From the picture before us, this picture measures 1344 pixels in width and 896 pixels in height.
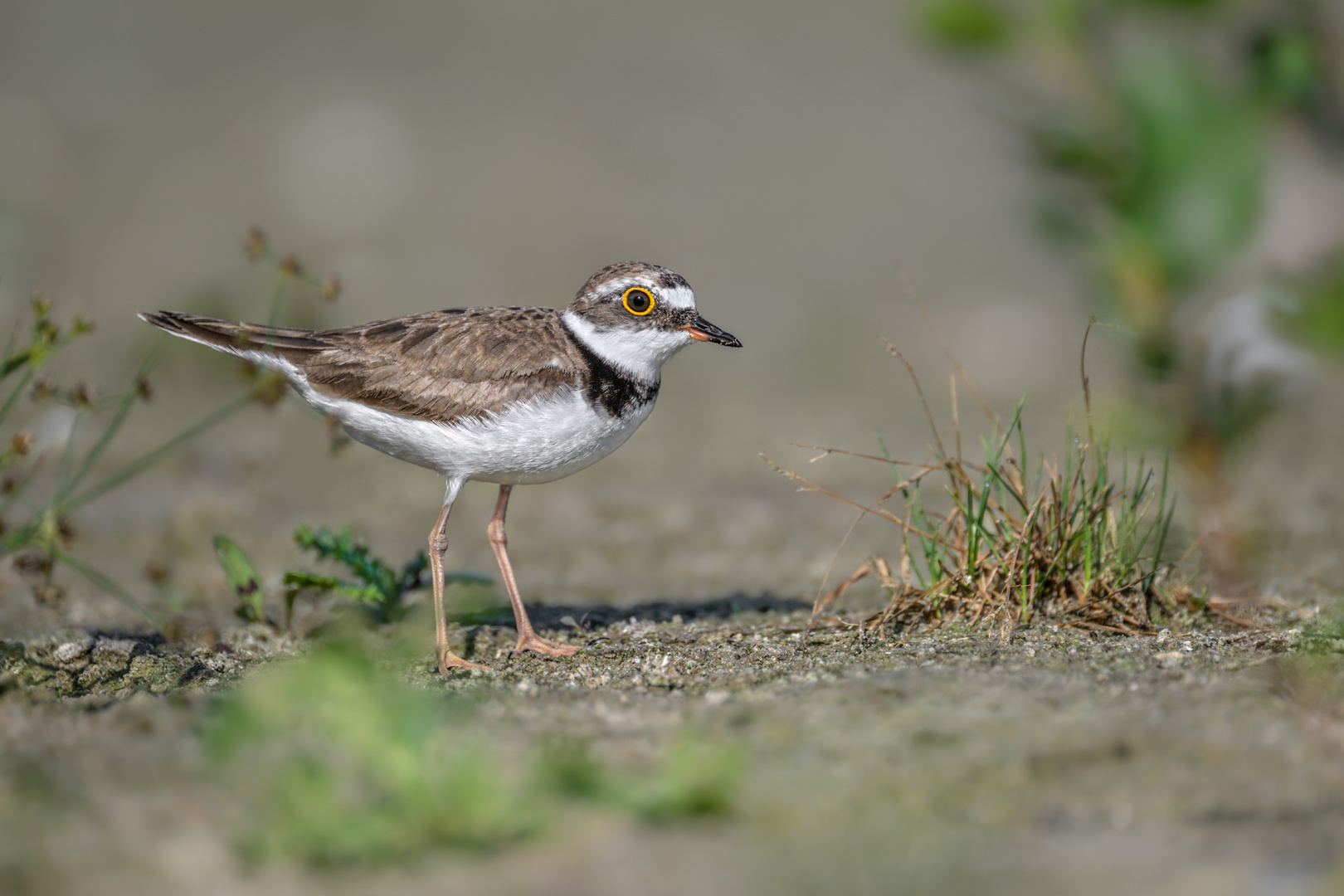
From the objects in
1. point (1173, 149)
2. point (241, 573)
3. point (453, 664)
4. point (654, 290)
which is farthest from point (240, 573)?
point (1173, 149)

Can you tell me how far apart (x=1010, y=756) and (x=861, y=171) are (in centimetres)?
1156

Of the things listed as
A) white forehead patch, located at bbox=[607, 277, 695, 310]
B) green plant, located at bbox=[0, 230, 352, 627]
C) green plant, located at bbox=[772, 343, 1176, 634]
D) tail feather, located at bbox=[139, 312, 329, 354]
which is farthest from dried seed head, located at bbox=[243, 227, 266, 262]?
green plant, located at bbox=[772, 343, 1176, 634]

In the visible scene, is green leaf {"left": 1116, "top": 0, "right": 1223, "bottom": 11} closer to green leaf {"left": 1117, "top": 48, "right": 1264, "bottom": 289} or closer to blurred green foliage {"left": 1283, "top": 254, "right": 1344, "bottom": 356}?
green leaf {"left": 1117, "top": 48, "right": 1264, "bottom": 289}

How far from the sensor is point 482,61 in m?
15.3

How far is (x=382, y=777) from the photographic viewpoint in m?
2.76

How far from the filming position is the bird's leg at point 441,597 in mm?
4660

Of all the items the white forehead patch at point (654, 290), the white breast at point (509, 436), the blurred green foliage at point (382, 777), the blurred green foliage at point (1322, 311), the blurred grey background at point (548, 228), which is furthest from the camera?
the blurred grey background at point (548, 228)

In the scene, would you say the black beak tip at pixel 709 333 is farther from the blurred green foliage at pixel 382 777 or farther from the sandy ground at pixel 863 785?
the blurred green foliage at pixel 382 777

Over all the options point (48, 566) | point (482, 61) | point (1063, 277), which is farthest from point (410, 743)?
point (482, 61)

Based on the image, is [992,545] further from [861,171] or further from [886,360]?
[861,171]

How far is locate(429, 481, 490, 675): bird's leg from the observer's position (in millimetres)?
4660

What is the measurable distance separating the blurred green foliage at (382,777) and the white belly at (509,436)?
73.6 inches

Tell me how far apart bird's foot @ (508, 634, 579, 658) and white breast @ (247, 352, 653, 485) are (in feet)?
2.05

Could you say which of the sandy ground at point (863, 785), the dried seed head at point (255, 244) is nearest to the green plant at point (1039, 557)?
the sandy ground at point (863, 785)
